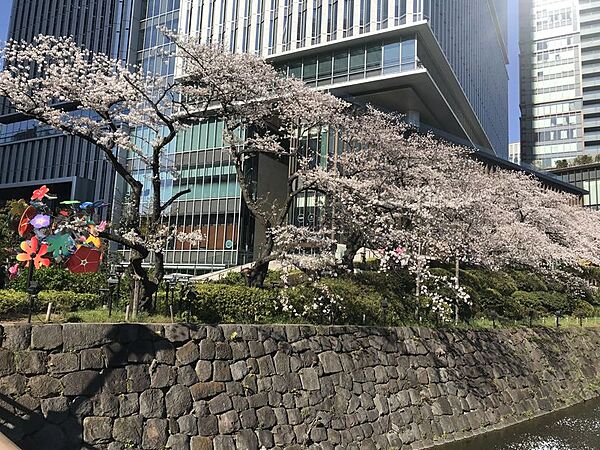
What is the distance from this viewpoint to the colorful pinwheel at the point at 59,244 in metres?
9.69

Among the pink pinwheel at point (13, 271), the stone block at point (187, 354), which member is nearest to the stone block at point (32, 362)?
the stone block at point (187, 354)

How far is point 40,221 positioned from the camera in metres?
9.60

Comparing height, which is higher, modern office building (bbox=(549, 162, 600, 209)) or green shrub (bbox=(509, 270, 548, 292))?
modern office building (bbox=(549, 162, 600, 209))

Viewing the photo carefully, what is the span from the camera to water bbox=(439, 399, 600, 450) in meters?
11.4

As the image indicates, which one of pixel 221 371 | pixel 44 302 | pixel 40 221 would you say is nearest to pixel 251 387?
pixel 221 371

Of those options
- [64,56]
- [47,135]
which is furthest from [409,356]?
[47,135]

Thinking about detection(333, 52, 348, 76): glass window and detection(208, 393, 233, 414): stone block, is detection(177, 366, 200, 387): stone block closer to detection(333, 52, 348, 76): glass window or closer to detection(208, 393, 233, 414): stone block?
detection(208, 393, 233, 414): stone block

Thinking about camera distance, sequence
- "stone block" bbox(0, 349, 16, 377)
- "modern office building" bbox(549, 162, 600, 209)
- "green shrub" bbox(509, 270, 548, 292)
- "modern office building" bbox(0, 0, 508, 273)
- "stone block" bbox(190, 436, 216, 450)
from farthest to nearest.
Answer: "modern office building" bbox(549, 162, 600, 209) → "modern office building" bbox(0, 0, 508, 273) → "green shrub" bbox(509, 270, 548, 292) → "stone block" bbox(190, 436, 216, 450) → "stone block" bbox(0, 349, 16, 377)

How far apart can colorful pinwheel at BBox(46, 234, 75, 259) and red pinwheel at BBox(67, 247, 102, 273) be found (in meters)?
1.26

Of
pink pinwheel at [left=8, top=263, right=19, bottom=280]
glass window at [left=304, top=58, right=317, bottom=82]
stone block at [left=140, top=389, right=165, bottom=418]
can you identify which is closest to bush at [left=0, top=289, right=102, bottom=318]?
pink pinwheel at [left=8, top=263, right=19, bottom=280]

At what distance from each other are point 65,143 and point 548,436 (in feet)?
176

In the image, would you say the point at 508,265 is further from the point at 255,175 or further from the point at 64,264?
the point at 64,264

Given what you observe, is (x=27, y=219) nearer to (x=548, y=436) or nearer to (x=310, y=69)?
(x=548, y=436)

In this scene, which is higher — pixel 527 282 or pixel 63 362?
pixel 527 282
